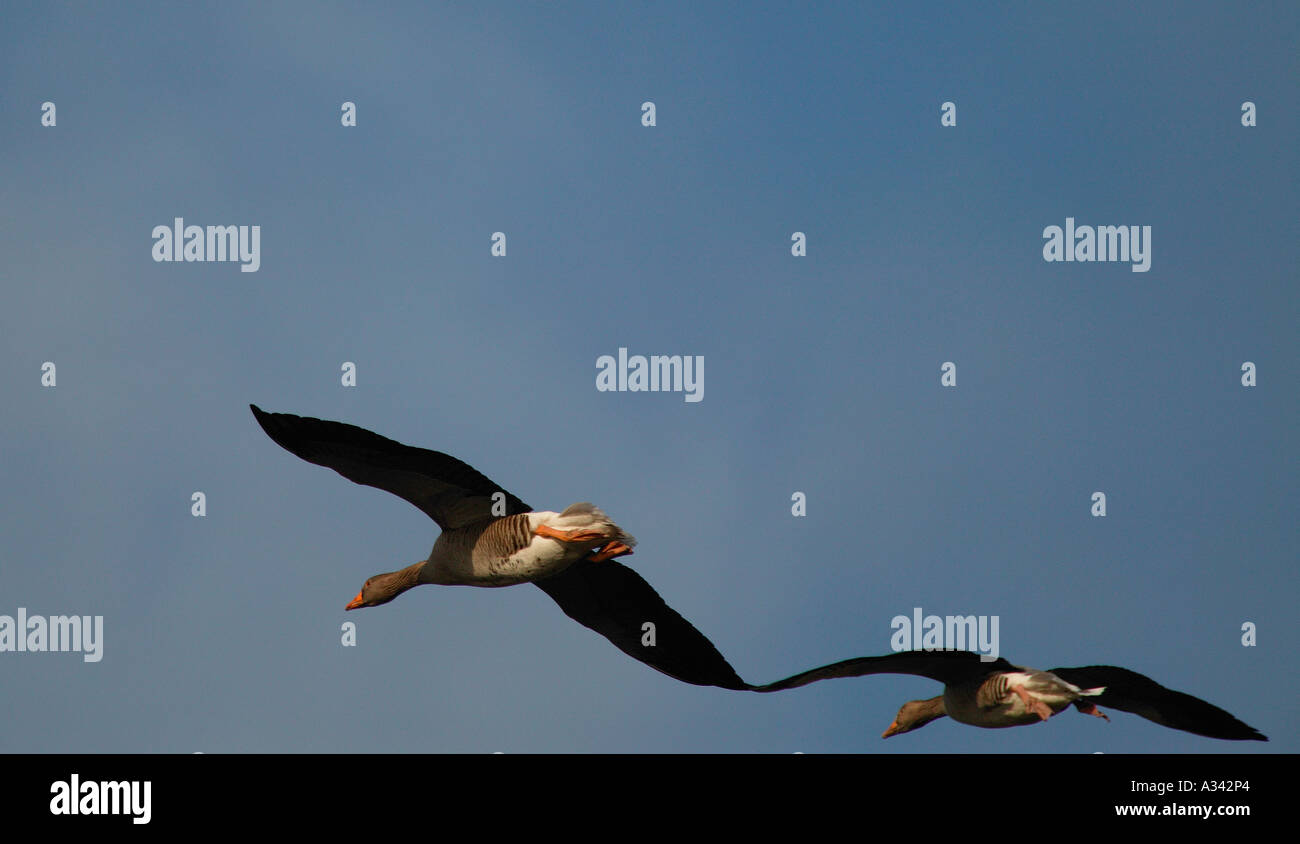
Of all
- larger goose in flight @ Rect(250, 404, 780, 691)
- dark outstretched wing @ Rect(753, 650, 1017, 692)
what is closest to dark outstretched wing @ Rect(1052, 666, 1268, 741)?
dark outstretched wing @ Rect(753, 650, 1017, 692)

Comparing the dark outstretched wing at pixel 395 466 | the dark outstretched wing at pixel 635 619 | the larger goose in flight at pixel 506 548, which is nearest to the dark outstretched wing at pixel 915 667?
the larger goose in flight at pixel 506 548

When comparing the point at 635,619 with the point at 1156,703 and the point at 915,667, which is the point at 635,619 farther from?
the point at 1156,703

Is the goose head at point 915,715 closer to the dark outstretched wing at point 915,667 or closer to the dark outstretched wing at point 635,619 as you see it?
the dark outstretched wing at point 915,667

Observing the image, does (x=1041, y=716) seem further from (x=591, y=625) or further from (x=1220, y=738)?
(x=591, y=625)

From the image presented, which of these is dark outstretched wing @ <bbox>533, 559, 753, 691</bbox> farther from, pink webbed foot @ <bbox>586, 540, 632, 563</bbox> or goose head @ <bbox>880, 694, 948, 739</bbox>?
goose head @ <bbox>880, 694, 948, 739</bbox>

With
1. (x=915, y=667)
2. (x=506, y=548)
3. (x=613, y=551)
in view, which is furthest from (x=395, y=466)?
(x=915, y=667)

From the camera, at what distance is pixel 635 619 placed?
15.0 metres

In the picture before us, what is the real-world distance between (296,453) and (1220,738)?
9683 millimetres

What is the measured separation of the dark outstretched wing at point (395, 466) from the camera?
1255 cm

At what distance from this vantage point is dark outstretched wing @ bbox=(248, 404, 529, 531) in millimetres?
12547

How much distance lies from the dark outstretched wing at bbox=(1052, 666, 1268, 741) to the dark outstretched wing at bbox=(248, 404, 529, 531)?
18.5 ft

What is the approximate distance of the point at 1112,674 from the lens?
13969 millimetres
